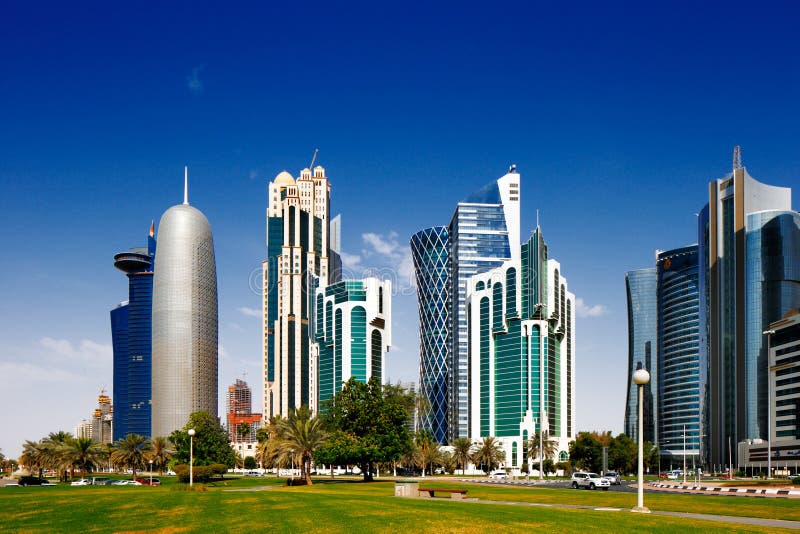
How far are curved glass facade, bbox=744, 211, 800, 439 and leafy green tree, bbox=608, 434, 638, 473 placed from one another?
4187 centimetres

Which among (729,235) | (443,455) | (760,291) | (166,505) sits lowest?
(443,455)

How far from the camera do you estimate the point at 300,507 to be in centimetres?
3584

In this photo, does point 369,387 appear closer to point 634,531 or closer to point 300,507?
point 300,507

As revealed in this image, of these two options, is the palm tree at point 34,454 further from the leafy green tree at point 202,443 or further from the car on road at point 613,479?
the car on road at point 613,479

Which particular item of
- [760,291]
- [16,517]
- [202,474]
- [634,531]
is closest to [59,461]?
[202,474]

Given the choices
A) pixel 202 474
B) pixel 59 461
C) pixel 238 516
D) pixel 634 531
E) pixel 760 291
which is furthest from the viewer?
pixel 760 291

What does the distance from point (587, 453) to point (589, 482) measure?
3382 inches

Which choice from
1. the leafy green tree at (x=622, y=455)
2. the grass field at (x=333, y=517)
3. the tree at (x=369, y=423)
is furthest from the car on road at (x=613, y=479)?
the leafy green tree at (x=622, y=455)

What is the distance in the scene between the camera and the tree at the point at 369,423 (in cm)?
9050

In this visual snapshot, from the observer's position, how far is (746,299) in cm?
18988

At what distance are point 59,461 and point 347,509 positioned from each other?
95.1 m

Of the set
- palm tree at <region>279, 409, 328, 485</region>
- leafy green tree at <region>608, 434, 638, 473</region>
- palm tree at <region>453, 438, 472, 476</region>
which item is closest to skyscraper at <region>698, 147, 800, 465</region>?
leafy green tree at <region>608, 434, 638, 473</region>

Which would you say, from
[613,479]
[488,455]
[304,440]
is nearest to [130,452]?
[304,440]

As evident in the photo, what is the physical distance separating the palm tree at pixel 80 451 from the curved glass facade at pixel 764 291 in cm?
14556
